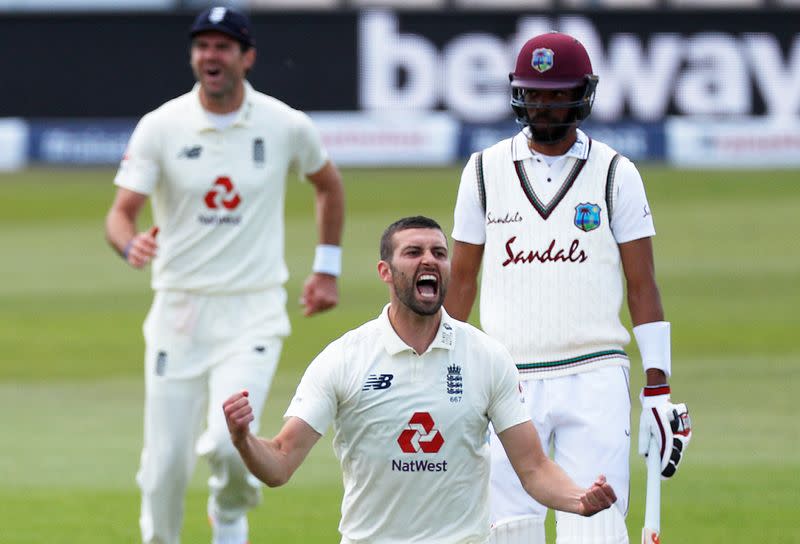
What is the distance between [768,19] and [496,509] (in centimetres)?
2249

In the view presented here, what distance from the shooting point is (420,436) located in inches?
215

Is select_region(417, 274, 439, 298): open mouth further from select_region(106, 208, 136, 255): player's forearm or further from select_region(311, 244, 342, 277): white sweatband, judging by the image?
select_region(311, 244, 342, 277): white sweatband

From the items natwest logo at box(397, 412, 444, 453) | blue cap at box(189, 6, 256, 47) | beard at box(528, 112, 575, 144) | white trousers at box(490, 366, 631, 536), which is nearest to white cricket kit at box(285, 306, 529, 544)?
natwest logo at box(397, 412, 444, 453)

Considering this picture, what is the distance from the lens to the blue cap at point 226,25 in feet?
25.4

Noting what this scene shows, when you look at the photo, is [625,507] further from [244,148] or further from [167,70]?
[167,70]

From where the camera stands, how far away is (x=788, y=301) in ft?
52.9

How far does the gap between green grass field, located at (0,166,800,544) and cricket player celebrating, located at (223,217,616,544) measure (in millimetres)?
2800

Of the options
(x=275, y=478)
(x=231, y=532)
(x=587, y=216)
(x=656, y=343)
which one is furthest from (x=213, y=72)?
(x=275, y=478)

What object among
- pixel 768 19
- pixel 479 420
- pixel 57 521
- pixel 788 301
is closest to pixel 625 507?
pixel 479 420

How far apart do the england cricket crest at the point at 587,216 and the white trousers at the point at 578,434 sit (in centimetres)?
53

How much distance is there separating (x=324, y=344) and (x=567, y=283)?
8.23 metres

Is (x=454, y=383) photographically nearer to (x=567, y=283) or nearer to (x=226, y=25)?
(x=567, y=283)

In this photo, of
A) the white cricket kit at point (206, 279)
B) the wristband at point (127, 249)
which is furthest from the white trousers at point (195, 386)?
the wristband at point (127, 249)

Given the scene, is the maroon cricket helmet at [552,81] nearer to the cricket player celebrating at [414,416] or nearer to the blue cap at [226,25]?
the cricket player celebrating at [414,416]
